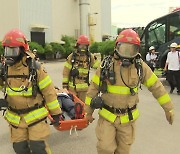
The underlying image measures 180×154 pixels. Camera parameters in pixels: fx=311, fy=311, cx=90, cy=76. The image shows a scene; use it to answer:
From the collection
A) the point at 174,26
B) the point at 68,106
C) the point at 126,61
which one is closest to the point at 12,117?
the point at 126,61

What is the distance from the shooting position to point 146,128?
20.3 feet

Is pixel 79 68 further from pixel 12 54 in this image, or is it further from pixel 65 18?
pixel 65 18

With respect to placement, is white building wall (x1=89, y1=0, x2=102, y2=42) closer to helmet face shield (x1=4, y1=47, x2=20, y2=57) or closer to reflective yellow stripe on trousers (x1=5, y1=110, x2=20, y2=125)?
reflective yellow stripe on trousers (x1=5, y1=110, x2=20, y2=125)

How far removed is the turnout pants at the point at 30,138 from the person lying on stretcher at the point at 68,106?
4.83 feet

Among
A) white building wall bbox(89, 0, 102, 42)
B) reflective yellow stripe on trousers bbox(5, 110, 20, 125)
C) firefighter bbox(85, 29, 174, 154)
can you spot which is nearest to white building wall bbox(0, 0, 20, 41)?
white building wall bbox(89, 0, 102, 42)

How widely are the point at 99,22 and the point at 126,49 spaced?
159 ft

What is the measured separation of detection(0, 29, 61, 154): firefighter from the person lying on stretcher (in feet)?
4.75

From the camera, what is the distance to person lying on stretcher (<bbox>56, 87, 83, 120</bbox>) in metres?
5.16

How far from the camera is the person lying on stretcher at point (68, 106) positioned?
5.16 metres

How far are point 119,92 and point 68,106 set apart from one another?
6.61 ft

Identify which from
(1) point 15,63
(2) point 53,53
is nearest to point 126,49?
(1) point 15,63

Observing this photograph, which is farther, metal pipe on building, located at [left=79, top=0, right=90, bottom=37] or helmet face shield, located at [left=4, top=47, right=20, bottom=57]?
metal pipe on building, located at [left=79, top=0, right=90, bottom=37]

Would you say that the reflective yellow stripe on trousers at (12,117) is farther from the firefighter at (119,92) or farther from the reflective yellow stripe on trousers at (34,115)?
the firefighter at (119,92)

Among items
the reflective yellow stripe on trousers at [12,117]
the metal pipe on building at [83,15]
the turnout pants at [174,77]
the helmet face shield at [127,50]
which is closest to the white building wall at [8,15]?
the metal pipe on building at [83,15]
